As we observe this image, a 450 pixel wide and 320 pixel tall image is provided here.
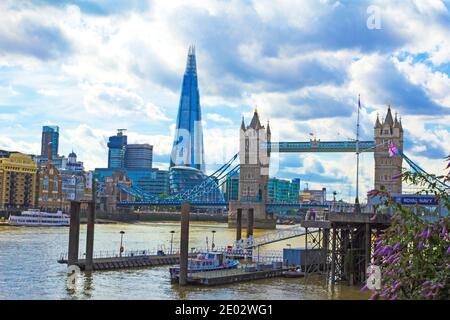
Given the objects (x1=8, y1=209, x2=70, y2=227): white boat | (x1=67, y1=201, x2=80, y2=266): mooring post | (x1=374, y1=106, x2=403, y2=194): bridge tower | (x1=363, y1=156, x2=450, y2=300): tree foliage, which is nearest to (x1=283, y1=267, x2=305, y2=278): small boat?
(x1=67, y1=201, x2=80, y2=266): mooring post

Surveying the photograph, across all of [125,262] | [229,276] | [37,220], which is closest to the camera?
[229,276]

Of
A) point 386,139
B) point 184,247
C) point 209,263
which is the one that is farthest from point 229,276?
point 386,139

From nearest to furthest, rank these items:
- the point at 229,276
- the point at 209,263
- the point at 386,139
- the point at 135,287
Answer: the point at 135,287 < the point at 229,276 < the point at 209,263 < the point at 386,139

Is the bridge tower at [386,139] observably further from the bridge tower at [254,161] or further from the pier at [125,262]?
the pier at [125,262]

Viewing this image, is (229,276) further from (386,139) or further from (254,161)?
(254,161)

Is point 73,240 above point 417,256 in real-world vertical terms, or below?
below

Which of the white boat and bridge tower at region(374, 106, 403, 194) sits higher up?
bridge tower at region(374, 106, 403, 194)

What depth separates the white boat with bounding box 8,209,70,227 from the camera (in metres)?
97.1

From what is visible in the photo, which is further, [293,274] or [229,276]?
[293,274]

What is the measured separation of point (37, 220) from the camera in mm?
99188

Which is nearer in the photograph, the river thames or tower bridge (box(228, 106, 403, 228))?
the river thames

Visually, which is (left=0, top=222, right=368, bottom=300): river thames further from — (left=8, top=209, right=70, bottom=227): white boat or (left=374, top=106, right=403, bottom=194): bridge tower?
(left=374, top=106, right=403, bottom=194): bridge tower
